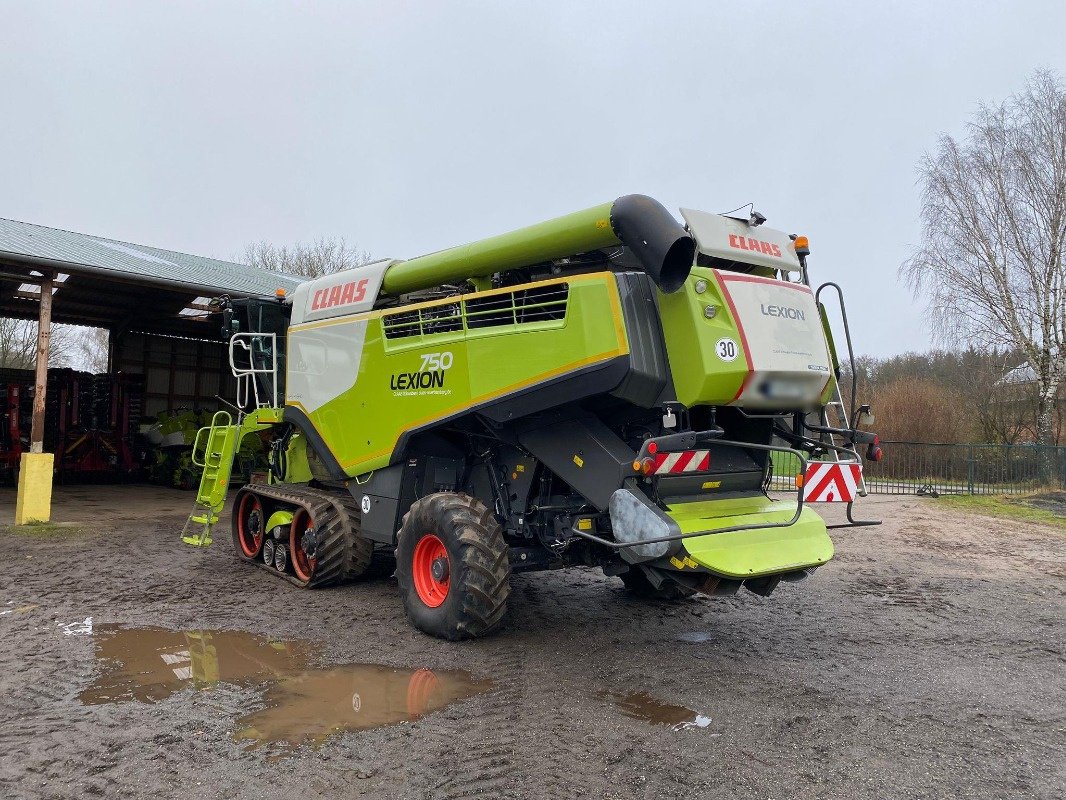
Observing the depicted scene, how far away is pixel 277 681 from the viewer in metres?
4.70

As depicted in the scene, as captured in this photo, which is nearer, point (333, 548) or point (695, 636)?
point (695, 636)

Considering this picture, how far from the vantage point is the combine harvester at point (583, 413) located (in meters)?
4.68

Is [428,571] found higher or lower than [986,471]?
lower

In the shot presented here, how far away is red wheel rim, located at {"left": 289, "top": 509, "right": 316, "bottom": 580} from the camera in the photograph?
7.34 metres

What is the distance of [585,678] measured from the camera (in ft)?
15.9

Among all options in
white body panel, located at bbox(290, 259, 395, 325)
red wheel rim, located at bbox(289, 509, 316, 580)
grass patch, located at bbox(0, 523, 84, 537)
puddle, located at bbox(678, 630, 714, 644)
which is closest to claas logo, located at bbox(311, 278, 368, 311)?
white body panel, located at bbox(290, 259, 395, 325)

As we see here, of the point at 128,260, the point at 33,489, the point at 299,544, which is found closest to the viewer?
the point at 299,544

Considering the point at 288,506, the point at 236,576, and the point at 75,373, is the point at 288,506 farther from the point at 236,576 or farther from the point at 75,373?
the point at 75,373

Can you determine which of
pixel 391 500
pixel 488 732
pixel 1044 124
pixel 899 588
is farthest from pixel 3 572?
pixel 1044 124

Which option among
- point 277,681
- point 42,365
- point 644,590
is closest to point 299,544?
point 277,681

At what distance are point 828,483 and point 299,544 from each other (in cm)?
491

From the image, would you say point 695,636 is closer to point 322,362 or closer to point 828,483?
point 828,483

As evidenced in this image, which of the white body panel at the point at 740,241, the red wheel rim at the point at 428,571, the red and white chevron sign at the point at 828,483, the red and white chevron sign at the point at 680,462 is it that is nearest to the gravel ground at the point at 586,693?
the red wheel rim at the point at 428,571

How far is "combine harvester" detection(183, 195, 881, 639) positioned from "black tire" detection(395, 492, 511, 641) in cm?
2
